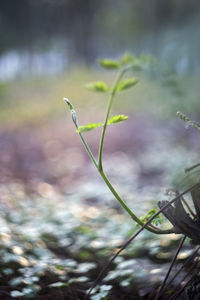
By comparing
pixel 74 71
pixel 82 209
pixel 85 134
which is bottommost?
pixel 82 209

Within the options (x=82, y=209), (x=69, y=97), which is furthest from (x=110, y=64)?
(x=69, y=97)

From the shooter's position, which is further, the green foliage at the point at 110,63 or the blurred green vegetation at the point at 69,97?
the blurred green vegetation at the point at 69,97

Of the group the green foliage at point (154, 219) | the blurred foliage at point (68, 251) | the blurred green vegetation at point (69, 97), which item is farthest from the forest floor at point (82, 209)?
the blurred green vegetation at point (69, 97)

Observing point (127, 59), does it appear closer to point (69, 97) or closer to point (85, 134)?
point (85, 134)

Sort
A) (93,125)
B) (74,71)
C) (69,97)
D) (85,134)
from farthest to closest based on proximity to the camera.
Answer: (74,71)
(69,97)
(85,134)
(93,125)

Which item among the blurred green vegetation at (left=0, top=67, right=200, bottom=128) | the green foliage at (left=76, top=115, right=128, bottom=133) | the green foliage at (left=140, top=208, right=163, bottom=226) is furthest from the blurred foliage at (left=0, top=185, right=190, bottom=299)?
the blurred green vegetation at (left=0, top=67, right=200, bottom=128)

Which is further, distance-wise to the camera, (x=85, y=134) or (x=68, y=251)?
(x=85, y=134)

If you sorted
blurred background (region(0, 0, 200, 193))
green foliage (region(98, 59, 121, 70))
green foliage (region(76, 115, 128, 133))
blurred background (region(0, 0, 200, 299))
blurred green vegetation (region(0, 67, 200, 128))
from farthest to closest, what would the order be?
blurred green vegetation (region(0, 67, 200, 128))
blurred background (region(0, 0, 200, 193))
blurred background (region(0, 0, 200, 299))
green foliage (region(98, 59, 121, 70))
green foliage (region(76, 115, 128, 133))

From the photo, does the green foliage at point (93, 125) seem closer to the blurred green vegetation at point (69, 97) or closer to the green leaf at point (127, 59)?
the green leaf at point (127, 59)

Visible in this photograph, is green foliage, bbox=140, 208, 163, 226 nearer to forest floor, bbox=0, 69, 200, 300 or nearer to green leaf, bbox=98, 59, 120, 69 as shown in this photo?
forest floor, bbox=0, 69, 200, 300

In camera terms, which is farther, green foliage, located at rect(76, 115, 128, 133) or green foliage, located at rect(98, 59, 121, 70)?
green foliage, located at rect(98, 59, 121, 70)
